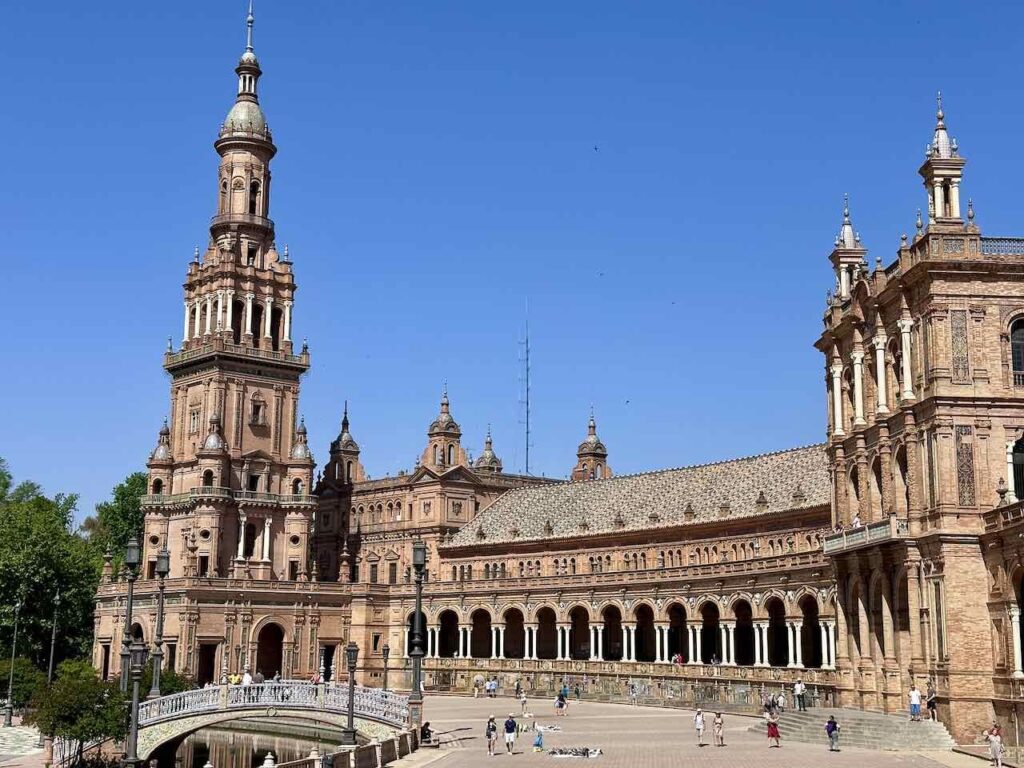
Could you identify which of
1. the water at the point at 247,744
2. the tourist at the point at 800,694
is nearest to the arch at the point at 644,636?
the tourist at the point at 800,694

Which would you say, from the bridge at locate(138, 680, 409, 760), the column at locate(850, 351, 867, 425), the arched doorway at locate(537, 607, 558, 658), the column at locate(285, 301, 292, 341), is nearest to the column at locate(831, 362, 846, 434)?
the column at locate(850, 351, 867, 425)

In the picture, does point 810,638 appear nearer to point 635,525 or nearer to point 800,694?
point 800,694

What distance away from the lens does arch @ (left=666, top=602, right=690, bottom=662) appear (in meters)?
90.4

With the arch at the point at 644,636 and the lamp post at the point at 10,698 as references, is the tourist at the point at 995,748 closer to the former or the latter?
the arch at the point at 644,636

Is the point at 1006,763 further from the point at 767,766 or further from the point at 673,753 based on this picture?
the point at 673,753

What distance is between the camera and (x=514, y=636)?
10356cm

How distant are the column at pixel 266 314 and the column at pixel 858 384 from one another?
200 feet

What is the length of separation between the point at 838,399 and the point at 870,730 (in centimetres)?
1686

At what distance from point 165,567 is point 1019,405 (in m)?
31.9

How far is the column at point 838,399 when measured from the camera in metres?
62.2

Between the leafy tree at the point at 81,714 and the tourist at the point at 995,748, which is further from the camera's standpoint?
the leafy tree at the point at 81,714

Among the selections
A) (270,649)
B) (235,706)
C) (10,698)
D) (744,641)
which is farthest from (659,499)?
(10,698)

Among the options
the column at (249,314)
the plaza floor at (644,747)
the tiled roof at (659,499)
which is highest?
the column at (249,314)

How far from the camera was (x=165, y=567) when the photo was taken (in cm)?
4712
